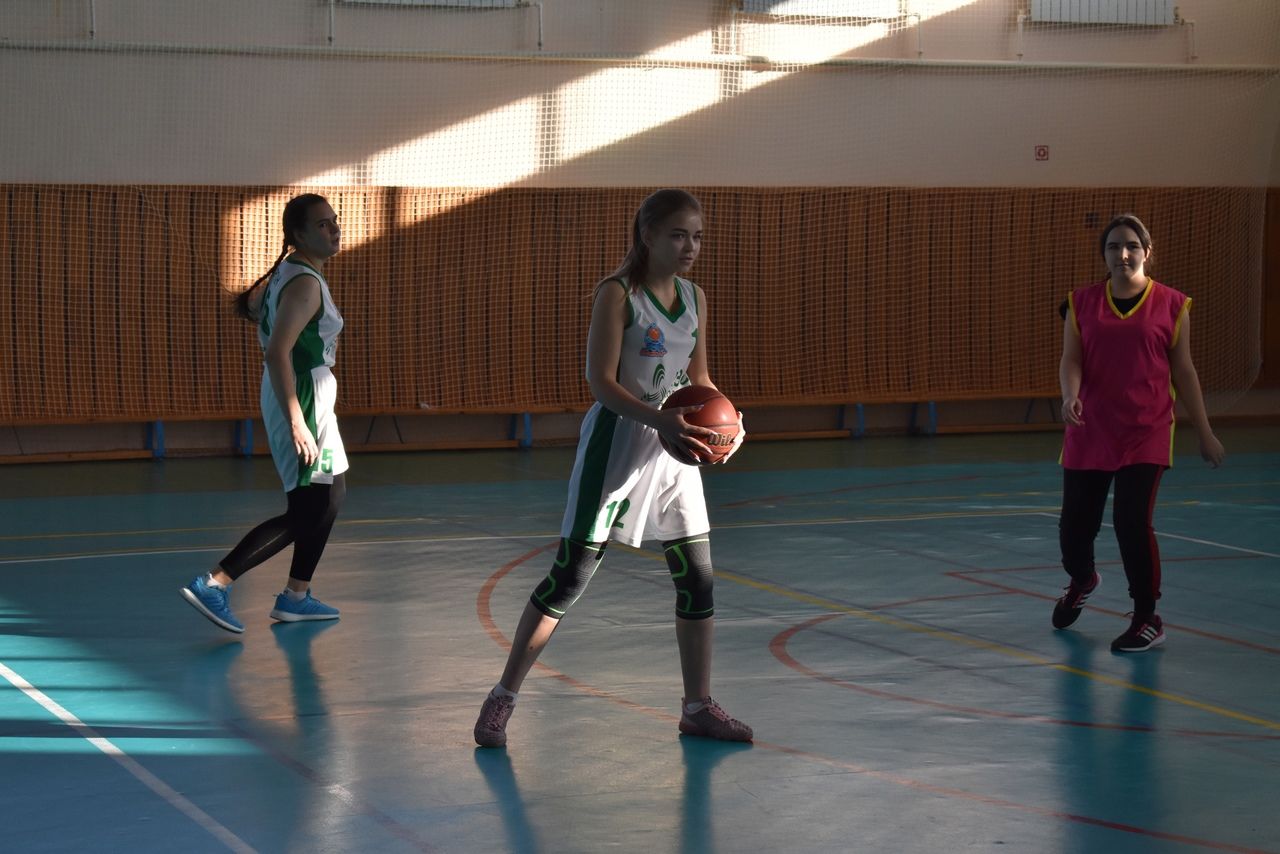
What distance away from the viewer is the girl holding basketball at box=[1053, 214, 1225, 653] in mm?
5945

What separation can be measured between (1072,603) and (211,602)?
3.40 meters

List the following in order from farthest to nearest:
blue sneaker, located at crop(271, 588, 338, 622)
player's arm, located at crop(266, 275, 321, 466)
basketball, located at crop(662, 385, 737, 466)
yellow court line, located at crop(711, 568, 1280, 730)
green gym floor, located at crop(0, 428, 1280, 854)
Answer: blue sneaker, located at crop(271, 588, 338, 622), player's arm, located at crop(266, 275, 321, 466), yellow court line, located at crop(711, 568, 1280, 730), basketball, located at crop(662, 385, 737, 466), green gym floor, located at crop(0, 428, 1280, 854)

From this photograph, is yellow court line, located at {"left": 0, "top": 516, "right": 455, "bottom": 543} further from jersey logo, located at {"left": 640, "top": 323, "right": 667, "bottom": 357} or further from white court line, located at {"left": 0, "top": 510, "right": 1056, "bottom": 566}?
jersey logo, located at {"left": 640, "top": 323, "right": 667, "bottom": 357}

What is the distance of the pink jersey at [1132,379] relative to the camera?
234 inches

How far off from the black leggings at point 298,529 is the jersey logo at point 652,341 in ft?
7.04

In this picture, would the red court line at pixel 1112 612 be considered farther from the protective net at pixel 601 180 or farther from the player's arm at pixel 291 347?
the protective net at pixel 601 180

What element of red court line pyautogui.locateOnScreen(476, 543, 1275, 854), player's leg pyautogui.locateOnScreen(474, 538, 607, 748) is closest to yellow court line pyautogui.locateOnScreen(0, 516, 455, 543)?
red court line pyautogui.locateOnScreen(476, 543, 1275, 854)

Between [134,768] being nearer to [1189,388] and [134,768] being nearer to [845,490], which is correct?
[1189,388]

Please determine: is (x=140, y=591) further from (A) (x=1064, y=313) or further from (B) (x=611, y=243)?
(B) (x=611, y=243)

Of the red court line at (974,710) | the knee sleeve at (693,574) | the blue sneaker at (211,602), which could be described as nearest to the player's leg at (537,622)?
the knee sleeve at (693,574)

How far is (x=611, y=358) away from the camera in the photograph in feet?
14.6

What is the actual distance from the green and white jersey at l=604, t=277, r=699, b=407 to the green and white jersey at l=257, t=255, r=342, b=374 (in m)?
1.89

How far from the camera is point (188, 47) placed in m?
13.4

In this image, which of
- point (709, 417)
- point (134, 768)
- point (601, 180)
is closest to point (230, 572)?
point (134, 768)
